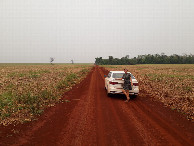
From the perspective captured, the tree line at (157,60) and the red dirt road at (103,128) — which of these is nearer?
the red dirt road at (103,128)

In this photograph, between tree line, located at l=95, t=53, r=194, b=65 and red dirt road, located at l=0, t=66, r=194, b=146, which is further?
tree line, located at l=95, t=53, r=194, b=65

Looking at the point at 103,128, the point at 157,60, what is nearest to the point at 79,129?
the point at 103,128

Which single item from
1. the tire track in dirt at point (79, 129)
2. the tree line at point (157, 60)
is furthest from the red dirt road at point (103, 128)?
the tree line at point (157, 60)

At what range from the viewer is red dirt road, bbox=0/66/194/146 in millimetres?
3973

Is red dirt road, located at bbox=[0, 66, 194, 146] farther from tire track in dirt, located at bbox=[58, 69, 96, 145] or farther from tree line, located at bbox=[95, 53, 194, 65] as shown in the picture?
tree line, located at bbox=[95, 53, 194, 65]

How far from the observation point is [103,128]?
4746 millimetres

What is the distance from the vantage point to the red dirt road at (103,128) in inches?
156

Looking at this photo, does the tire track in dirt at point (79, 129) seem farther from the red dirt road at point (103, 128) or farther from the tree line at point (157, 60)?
the tree line at point (157, 60)

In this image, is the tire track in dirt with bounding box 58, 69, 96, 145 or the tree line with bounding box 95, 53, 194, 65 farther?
the tree line with bounding box 95, 53, 194, 65

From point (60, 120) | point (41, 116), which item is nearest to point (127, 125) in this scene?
point (60, 120)

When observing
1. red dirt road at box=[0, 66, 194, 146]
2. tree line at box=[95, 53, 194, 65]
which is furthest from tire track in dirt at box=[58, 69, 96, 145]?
tree line at box=[95, 53, 194, 65]

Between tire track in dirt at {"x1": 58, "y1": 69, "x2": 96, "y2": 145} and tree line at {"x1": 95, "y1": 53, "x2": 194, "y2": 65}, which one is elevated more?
tree line at {"x1": 95, "y1": 53, "x2": 194, "y2": 65}

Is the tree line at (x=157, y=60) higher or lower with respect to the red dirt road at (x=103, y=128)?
higher

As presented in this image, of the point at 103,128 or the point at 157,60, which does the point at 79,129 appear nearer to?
the point at 103,128
